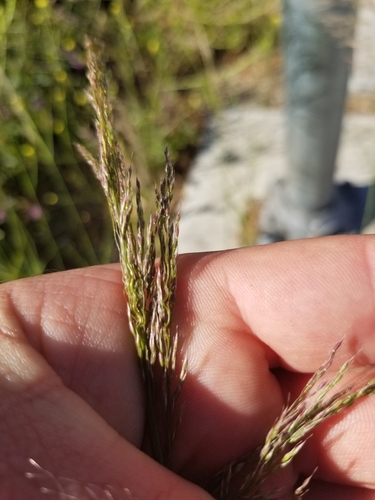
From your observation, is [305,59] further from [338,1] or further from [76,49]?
[76,49]

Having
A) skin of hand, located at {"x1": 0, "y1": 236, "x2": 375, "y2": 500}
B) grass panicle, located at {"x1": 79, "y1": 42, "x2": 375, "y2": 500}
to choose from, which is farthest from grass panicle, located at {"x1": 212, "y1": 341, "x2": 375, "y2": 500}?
skin of hand, located at {"x1": 0, "y1": 236, "x2": 375, "y2": 500}

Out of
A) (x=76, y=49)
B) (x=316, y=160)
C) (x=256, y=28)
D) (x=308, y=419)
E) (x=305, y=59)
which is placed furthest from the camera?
(x=256, y=28)

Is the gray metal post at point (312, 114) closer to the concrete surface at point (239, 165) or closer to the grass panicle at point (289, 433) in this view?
the concrete surface at point (239, 165)

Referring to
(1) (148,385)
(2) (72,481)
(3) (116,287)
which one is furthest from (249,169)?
(2) (72,481)

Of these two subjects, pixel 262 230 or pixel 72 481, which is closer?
pixel 72 481

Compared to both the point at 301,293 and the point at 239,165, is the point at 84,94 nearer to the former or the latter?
the point at 239,165

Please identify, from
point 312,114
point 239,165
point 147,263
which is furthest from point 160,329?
point 239,165
